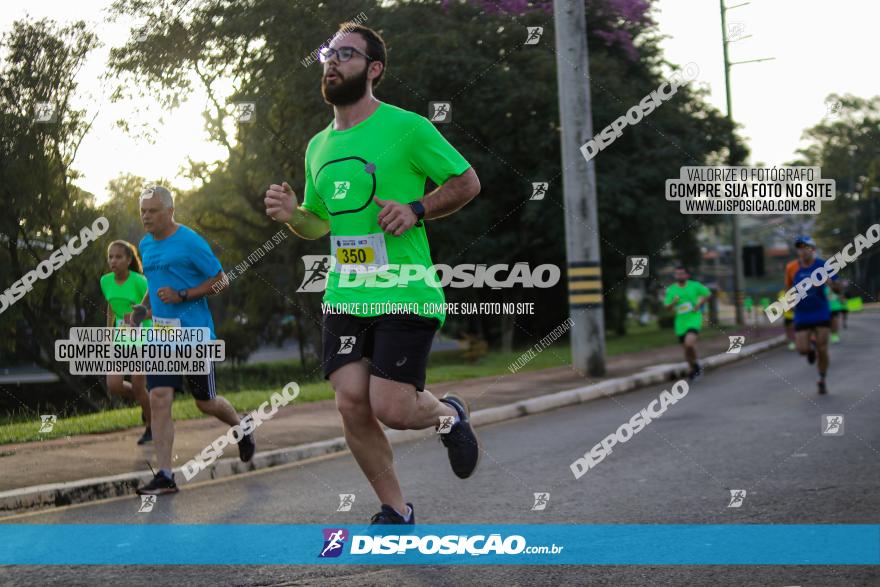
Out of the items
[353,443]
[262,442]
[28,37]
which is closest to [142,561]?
[353,443]

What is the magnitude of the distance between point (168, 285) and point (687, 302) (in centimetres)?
1086

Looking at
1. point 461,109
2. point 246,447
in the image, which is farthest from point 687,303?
point 461,109

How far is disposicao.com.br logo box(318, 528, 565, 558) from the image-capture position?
16.5 feet

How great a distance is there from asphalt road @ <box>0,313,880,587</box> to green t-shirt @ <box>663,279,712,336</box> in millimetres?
5393

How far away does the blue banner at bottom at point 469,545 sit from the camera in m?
4.84

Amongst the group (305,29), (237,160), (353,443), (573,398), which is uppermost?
(305,29)

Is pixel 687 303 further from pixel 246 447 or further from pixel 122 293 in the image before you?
pixel 246 447

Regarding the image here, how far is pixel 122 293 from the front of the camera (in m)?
9.67

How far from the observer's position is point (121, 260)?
32.0 feet

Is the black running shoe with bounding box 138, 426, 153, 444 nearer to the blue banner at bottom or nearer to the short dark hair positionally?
the blue banner at bottom

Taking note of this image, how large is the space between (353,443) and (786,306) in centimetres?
884

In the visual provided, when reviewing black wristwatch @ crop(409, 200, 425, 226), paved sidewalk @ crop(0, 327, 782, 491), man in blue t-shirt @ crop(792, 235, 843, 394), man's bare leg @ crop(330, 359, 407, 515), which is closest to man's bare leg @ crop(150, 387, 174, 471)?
paved sidewalk @ crop(0, 327, 782, 491)

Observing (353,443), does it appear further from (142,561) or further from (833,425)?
(833,425)

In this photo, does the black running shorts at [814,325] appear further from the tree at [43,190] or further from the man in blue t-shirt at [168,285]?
the tree at [43,190]
